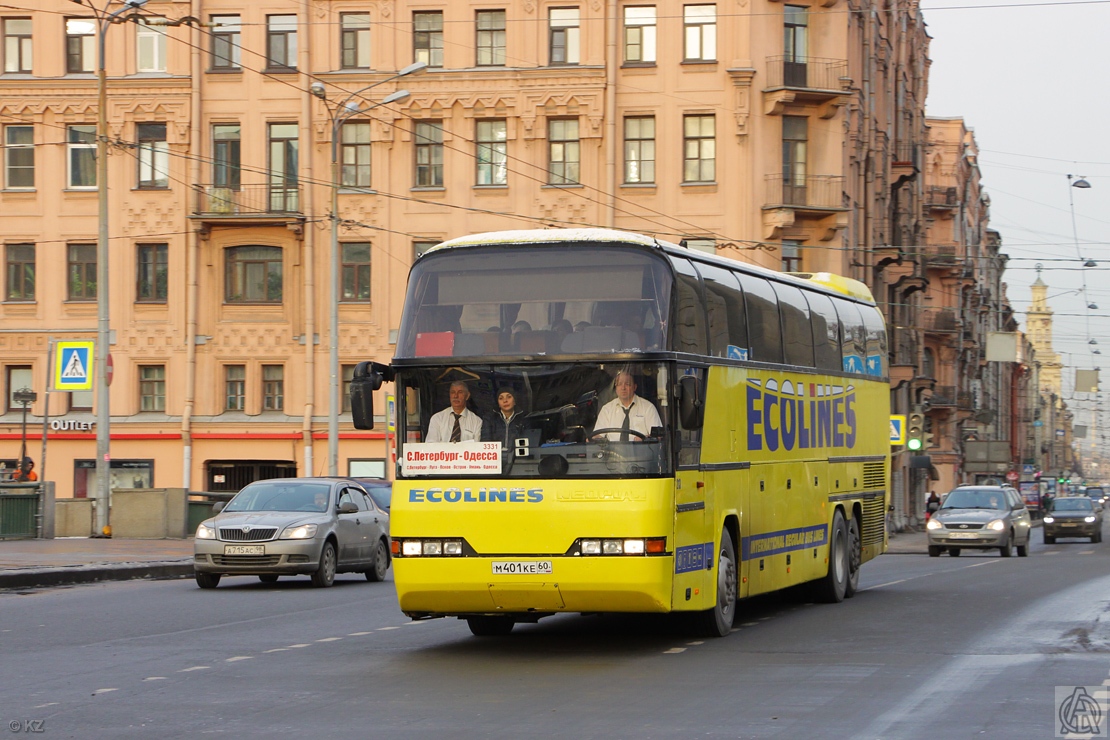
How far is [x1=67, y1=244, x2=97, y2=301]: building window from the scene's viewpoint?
5150 centimetres

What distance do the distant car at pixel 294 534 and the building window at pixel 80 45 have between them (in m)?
29.8

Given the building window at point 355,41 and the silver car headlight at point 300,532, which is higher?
the building window at point 355,41

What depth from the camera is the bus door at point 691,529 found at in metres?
13.8

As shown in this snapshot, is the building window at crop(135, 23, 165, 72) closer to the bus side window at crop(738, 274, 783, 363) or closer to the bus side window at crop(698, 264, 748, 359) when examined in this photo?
the bus side window at crop(738, 274, 783, 363)

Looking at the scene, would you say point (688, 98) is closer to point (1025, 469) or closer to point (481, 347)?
point (481, 347)

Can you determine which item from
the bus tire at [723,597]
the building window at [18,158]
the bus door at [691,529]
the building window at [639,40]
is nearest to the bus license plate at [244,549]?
the bus tire at [723,597]

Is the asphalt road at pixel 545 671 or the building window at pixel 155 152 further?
the building window at pixel 155 152

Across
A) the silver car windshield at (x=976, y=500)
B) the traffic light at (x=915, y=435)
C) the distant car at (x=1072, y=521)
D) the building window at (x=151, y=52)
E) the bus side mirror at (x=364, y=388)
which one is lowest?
the distant car at (x=1072, y=521)

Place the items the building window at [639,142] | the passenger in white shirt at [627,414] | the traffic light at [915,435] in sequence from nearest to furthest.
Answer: the passenger in white shirt at [627,414] < the traffic light at [915,435] < the building window at [639,142]

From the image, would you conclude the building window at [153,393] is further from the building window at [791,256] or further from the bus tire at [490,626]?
the bus tire at [490,626]

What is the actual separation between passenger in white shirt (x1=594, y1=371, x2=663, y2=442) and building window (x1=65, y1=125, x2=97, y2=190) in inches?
1608

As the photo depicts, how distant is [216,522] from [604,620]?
7439 millimetres

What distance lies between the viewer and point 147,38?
169ft

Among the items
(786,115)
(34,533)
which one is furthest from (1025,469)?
(34,533)
